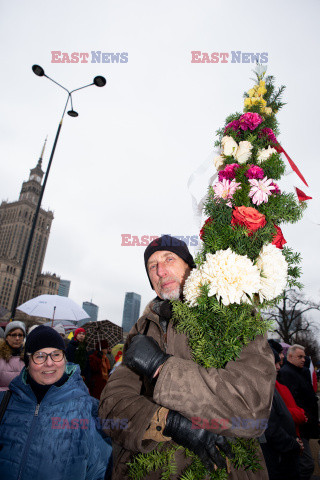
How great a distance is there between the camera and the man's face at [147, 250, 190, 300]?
93.2 inches

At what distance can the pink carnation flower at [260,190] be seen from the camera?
74.1 inches

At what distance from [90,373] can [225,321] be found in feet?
19.2

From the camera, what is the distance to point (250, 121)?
7.23 feet

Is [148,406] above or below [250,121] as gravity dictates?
below

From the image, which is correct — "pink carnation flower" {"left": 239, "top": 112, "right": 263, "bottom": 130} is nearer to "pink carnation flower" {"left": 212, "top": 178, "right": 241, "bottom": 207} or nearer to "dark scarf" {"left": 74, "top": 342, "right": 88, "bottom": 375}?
"pink carnation flower" {"left": 212, "top": 178, "right": 241, "bottom": 207}

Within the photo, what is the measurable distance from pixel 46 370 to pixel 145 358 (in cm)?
136

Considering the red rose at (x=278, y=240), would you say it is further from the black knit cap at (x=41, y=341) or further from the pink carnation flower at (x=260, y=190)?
the black knit cap at (x=41, y=341)

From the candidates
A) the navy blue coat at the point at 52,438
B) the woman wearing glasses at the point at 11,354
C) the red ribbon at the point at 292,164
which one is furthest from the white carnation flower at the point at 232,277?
the woman wearing glasses at the point at 11,354

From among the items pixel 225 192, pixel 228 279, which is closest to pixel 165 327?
pixel 228 279

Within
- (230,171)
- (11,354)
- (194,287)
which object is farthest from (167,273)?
(11,354)

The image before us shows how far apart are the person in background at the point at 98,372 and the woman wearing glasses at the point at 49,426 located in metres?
4.05

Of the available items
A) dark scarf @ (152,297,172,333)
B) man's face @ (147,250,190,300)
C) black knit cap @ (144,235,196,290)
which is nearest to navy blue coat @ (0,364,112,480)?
dark scarf @ (152,297,172,333)

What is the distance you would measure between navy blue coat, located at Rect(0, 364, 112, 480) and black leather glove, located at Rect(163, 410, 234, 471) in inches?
47.0

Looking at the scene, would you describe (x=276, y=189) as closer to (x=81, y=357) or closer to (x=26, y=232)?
(x=81, y=357)
